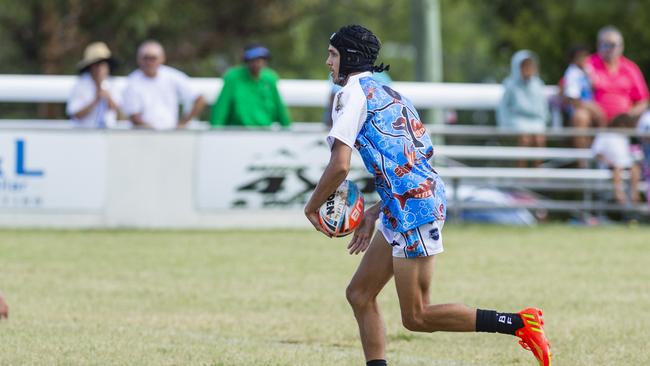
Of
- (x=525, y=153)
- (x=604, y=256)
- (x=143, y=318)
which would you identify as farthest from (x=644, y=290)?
(x=525, y=153)

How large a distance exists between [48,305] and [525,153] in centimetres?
917

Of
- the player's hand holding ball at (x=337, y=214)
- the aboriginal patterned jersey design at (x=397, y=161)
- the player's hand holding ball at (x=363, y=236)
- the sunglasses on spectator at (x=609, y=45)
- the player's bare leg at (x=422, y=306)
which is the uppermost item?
the sunglasses on spectator at (x=609, y=45)

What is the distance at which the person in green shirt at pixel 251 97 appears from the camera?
17.7m

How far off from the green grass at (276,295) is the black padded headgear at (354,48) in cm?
207

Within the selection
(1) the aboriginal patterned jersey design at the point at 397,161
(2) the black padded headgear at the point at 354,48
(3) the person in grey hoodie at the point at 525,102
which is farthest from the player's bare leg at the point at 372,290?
(3) the person in grey hoodie at the point at 525,102

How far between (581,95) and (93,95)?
20.9 ft

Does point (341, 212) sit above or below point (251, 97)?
below

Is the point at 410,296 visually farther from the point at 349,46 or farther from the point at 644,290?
the point at 644,290

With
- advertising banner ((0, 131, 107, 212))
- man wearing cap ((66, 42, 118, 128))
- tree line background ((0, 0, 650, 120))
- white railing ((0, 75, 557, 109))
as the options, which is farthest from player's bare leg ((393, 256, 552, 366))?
tree line background ((0, 0, 650, 120))

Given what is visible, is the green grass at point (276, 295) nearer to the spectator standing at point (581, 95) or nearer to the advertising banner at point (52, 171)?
the advertising banner at point (52, 171)

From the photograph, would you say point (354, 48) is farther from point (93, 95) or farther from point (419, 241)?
point (93, 95)

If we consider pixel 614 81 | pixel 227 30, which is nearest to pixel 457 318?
pixel 614 81

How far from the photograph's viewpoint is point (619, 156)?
60.3 feet

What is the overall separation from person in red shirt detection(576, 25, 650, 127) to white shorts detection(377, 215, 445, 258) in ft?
39.0
